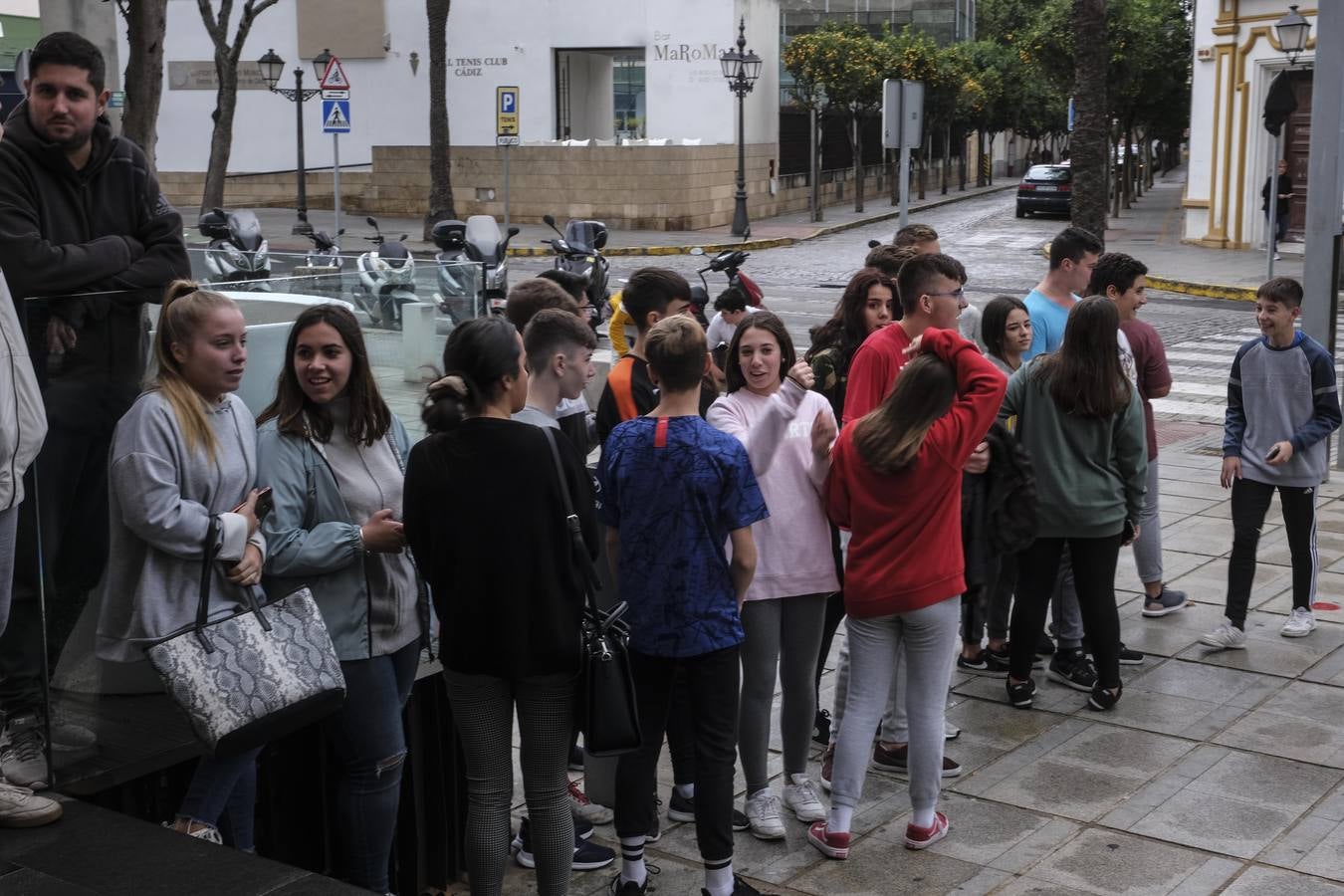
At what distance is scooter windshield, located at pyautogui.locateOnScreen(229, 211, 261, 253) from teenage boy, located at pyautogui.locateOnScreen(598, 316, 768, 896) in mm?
13227

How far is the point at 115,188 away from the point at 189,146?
38843 millimetres

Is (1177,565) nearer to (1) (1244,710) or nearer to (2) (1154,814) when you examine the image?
(1) (1244,710)

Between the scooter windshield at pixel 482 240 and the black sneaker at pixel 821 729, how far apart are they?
1009 cm

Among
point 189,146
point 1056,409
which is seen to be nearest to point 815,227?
point 189,146

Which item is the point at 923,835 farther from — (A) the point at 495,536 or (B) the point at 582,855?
(A) the point at 495,536

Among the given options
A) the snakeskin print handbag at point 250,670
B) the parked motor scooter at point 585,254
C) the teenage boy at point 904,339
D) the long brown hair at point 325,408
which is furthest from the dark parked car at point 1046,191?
the snakeskin print handbag at point 250,670

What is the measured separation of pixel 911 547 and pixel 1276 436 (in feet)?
10.0

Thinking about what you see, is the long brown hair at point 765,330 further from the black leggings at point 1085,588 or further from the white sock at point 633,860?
the black leggings at point 1085,588

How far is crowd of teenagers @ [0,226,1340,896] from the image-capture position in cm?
409

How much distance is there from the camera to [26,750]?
4328 mm

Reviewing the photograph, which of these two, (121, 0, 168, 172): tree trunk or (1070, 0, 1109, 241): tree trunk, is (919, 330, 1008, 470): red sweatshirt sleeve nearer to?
(121, 0, 168, 172): tree trunk

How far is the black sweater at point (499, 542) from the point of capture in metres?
4.08

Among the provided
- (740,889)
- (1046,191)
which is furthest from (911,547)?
(1046,191)

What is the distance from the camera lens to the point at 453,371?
415 centimetres
